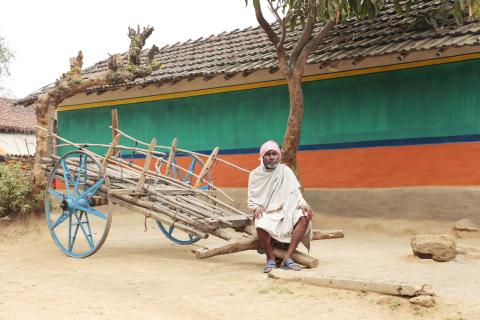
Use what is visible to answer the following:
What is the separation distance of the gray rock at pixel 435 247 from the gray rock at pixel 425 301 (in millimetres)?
2035

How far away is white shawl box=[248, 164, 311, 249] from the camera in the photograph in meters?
6.38

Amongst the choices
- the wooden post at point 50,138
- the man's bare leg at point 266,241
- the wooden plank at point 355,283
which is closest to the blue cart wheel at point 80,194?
the wooden post at point 50,138

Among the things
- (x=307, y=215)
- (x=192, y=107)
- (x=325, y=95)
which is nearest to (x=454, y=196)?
(x=325, y=95)

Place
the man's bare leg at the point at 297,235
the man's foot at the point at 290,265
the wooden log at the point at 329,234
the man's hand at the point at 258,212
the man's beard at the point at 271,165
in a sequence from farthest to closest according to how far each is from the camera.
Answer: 1. the wooden log at the point at 329,234
2. the man's beard at the point at 271,165
3. the man's hand at the point at 258,212
4. the man's bare leg at the point at 297,235
5. the man's foot at the point at 290,265

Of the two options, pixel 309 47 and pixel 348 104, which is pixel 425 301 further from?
pixel 348 104

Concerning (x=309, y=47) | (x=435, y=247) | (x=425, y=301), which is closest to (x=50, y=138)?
(x=309, y=47)

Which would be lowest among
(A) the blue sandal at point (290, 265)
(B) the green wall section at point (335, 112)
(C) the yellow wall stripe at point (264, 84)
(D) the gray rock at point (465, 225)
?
(D) the gray rock at point (465, 225)

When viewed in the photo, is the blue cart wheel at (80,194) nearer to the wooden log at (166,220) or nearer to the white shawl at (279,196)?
the wooden log at (166,220)

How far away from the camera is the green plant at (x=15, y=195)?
9484mm

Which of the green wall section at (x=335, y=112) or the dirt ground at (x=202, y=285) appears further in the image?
the green wall section at (x=335, y=112)

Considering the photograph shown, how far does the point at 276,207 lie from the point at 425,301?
2.10 metres

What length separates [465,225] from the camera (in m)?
9.03

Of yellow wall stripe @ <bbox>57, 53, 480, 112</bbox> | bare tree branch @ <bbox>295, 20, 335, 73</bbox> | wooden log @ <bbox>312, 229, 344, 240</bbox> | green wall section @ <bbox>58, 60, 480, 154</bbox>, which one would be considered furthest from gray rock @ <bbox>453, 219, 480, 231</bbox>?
bare tree branch @ <bbox>295, 20, 335, 73</bbox>

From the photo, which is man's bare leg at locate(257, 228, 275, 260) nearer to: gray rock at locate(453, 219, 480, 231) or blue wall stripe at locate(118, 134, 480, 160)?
gray rock at locate(453, 219, 480, 231)
